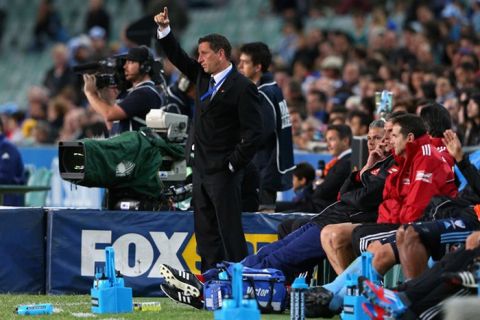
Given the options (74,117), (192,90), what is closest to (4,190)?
(192,90)

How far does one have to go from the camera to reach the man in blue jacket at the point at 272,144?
12.5 metres

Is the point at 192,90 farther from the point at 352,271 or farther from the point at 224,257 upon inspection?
the point at 352,271

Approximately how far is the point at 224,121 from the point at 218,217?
74 centimetres

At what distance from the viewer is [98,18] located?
2720cm

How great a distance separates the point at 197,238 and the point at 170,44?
153cm

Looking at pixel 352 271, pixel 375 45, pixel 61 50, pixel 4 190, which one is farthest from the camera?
pixel 61 50

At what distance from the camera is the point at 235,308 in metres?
7.88

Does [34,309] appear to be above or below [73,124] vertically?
below

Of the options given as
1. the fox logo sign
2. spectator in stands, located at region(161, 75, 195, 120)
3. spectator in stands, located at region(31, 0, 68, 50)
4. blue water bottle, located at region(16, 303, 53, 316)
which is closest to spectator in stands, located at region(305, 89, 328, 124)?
spectator in stands, located at region(161, 75, 195, 120)

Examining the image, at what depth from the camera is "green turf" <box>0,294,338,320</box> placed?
9.55 m

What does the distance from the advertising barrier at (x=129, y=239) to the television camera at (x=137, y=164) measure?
300 mm

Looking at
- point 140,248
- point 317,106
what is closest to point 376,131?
point 140,248

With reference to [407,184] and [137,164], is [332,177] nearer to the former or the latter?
[137,164]

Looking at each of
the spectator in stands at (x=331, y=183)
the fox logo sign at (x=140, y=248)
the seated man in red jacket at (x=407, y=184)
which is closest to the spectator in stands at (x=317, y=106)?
the spectator in stands at (x=331, y=183)
